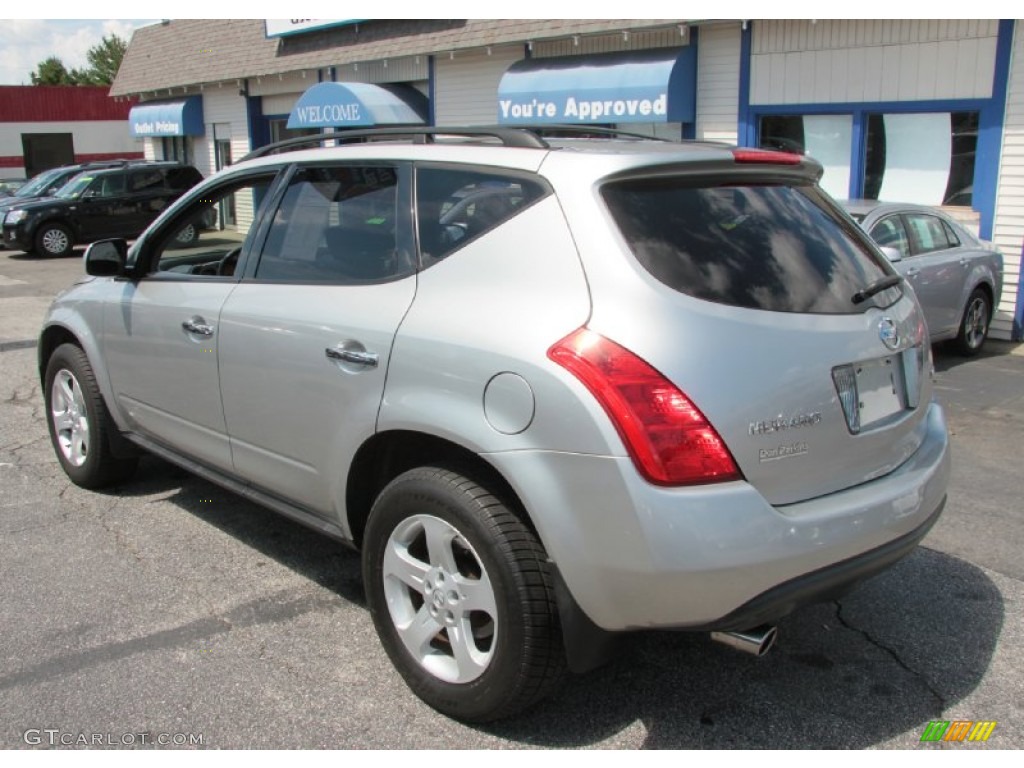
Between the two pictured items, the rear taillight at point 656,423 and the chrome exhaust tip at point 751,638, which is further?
the chrome exhaust tip at point 751,638

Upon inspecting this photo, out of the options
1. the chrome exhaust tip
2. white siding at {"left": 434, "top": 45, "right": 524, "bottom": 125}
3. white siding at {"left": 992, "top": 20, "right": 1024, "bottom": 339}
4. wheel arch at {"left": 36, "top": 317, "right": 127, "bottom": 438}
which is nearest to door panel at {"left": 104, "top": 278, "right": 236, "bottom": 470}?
wheel arch at {"left": 36, "top": 317, "right": 127, "bottom": 438}

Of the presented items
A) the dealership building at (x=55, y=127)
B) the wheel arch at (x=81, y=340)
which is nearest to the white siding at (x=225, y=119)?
the wheel arch at (x=81, y=340)

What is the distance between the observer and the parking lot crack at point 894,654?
3.06 metres

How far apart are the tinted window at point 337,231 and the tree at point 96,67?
86.3 meters

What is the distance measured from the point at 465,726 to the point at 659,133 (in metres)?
11.7

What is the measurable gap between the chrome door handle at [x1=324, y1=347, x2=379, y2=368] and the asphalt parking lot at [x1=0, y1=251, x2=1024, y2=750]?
1.06m

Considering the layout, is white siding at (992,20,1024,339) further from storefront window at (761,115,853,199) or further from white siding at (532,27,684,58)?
white siding at (532,27,684,58)

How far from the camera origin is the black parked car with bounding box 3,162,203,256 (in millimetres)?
19016

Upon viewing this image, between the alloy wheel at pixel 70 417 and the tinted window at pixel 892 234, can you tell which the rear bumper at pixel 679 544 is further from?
the tinted window at pixel 892 234

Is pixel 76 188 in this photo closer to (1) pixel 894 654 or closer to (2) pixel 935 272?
(2) pixel 935 272

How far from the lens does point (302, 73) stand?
779 inches

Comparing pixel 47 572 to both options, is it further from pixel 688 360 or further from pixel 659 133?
pixel 659 133

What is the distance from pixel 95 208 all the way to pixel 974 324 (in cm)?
1725
